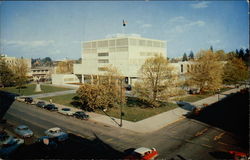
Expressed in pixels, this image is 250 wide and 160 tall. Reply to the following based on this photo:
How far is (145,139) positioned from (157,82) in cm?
1566

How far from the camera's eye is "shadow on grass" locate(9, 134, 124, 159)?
16.1 m

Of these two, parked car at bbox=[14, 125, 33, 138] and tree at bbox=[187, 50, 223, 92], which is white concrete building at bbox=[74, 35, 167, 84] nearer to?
tree at bbox=[187, 50, 223, 92]

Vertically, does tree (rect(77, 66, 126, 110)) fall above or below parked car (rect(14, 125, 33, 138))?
above

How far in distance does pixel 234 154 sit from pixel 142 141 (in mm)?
8653

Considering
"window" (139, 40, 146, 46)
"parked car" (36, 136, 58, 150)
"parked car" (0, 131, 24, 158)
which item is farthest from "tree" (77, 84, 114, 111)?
"window" (139, 40, 146, 46)

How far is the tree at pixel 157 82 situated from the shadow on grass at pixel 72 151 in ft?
53.0

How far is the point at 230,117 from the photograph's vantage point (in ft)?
94.0

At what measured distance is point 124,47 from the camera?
57906mm

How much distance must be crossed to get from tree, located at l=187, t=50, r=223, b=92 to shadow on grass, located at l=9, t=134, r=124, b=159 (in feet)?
120

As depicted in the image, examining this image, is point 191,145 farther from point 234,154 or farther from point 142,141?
point 142,141

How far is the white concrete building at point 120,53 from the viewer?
5691cm

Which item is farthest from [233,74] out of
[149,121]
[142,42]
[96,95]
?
[96,95]

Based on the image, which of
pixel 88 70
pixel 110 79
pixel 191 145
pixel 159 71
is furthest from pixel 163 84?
pixel 88 70

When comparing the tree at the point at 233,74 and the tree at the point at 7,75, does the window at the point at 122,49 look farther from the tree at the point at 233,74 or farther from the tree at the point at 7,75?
the tree at the point at 7,75
